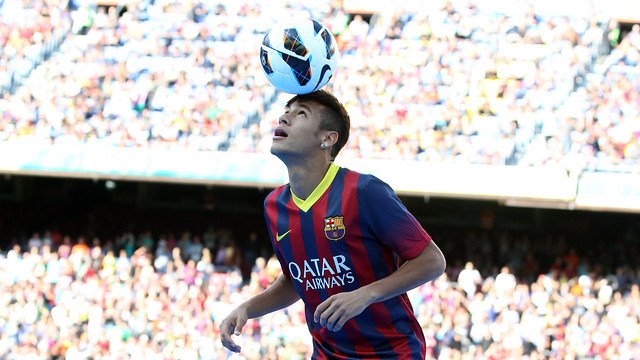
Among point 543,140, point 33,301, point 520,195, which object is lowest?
point 33,301

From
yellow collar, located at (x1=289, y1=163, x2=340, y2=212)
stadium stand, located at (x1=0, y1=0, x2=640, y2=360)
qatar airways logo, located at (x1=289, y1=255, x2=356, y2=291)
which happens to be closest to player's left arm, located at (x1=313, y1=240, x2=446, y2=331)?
qatar airways logo, located at (x1=289, y1=255, x2=356, y2=291)

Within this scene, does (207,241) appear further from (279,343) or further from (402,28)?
(402,28)

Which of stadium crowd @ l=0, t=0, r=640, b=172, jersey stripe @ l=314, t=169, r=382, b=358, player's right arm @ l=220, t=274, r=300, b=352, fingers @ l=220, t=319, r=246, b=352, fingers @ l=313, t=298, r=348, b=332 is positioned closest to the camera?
fingers @ l=313, t=298, r=348, b=332

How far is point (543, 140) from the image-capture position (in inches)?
557

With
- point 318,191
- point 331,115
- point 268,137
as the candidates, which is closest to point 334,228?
point 318,191

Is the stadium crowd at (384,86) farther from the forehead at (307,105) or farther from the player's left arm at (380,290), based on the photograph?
the player's left arm at (380,290)

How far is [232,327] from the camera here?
3580 millimetres

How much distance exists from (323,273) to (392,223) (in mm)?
428

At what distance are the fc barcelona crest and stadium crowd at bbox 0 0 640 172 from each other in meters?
11.0

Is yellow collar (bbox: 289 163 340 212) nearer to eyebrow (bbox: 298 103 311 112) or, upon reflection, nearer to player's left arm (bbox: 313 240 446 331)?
eyebrow (bbox: 298 103 311 112)

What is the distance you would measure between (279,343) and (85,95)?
293 inches

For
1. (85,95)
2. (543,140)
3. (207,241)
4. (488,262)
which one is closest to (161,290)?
(207,241)

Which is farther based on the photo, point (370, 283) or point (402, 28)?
point (402, 28)

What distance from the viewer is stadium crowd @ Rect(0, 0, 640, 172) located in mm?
14312
